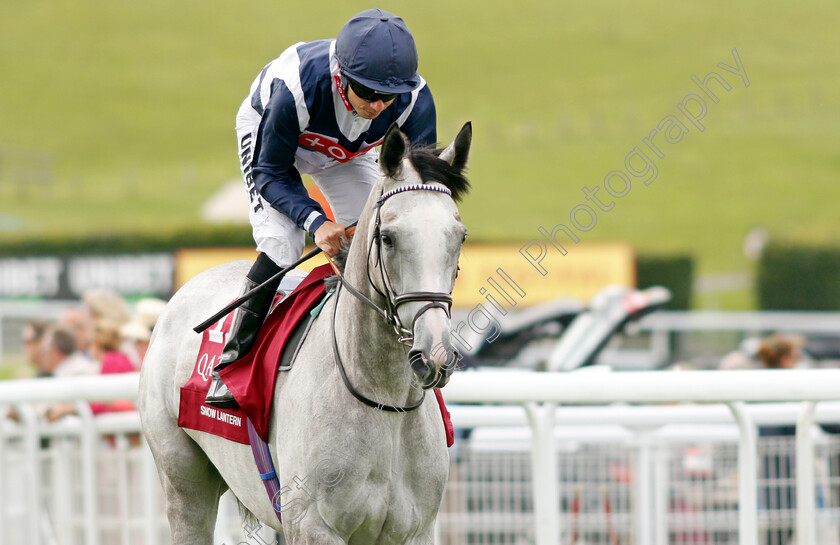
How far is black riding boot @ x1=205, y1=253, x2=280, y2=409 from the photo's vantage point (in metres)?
3.32

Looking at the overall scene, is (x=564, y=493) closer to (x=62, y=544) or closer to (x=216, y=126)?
(x=62, y=544)

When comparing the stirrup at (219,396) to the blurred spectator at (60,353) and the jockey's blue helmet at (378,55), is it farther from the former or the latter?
the blurred spectator at (60,353)

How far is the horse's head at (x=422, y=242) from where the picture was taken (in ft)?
8.07

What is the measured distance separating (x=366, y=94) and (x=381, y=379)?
0.86 m

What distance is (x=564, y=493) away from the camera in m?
4.99

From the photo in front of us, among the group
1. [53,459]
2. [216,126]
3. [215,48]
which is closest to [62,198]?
[216,126]

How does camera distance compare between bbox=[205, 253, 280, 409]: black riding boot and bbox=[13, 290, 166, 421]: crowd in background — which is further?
bbox=[13, 290, 166, 421]: crowd in background

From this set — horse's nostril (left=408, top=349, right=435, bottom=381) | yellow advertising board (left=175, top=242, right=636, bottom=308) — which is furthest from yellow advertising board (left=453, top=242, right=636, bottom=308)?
horse's nostril (left=408, top=349, right=435, bottom=381)

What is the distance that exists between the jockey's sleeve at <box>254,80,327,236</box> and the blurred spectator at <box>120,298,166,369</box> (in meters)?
2.92

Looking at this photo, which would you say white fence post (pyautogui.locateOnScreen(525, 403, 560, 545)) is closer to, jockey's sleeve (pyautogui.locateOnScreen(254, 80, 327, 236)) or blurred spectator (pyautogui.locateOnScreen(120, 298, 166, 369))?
jockey's sleeve (pyautogui.locateOnScreen(254, 80, 327, 236))

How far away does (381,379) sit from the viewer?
290cm

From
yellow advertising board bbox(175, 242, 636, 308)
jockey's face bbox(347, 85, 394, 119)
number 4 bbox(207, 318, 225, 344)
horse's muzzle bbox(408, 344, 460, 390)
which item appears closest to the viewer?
horse's muzzle bbox(408, 344, 460, 390)

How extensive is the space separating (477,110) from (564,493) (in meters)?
44.0

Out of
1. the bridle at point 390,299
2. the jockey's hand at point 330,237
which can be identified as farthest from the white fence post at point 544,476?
the jockey's hand at point 330,237
